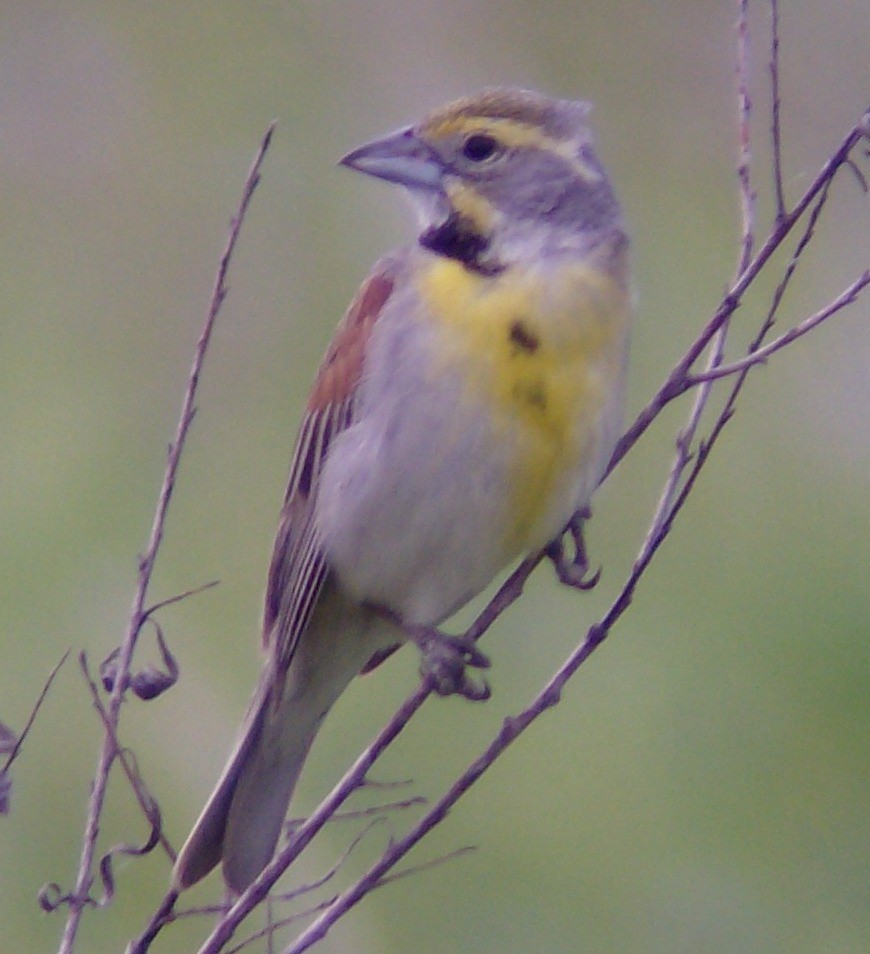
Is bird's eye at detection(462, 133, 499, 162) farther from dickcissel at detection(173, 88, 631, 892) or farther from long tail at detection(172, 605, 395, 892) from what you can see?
long tail at detection(172, 605, 395, 892)

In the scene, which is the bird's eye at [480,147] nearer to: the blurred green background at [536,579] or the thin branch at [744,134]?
the thin branch at [744,134]

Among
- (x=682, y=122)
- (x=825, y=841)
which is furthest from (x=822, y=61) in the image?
(x=825, y=841)

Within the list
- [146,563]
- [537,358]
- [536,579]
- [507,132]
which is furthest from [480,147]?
[536,579]

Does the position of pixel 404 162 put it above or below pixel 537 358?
above

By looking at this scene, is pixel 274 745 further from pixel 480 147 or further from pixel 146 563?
pixel 480 147

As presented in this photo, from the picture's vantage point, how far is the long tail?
137 inches

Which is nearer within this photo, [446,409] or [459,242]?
[446,409]

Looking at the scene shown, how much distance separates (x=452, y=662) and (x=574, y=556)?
1.22ft

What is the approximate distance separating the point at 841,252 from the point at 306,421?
3764 millimetres

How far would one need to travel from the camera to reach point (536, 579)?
6055 mm

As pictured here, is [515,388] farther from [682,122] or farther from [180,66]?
[180,66]

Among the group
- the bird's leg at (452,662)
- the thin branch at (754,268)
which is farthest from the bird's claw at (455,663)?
the thin branch at (754,268)

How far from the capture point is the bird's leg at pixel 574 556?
11.9 feet

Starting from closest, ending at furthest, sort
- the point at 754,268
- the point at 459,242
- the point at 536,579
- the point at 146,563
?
the point at 146,563, the point at 754,268, the point at 459,242, the point at 536,579
